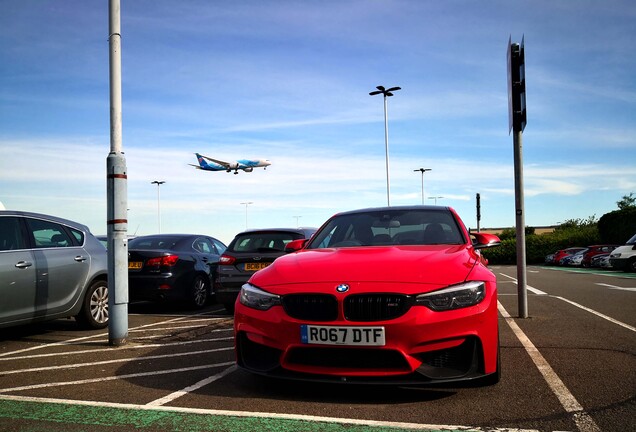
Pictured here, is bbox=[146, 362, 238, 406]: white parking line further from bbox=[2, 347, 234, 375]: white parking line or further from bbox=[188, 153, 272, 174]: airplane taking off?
bbox=[188, 153, 272, 174]: airplane taking off

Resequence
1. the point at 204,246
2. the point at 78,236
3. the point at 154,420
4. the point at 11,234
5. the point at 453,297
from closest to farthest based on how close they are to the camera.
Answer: the point at 154,420
the point at 453,297
the point at 11,234
the point at 78,236
the point at 204,246

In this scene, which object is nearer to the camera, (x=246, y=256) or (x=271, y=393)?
(x=271, y=393)

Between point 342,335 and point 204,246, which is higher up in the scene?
point 204,246

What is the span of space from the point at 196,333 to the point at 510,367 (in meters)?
4.04

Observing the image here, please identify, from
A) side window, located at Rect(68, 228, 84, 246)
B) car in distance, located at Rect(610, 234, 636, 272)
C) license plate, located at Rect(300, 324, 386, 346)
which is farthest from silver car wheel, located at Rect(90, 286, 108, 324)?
car in distance, located at Rect(610, 234, 636, 272)

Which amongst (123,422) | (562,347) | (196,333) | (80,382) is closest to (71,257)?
(196,333)

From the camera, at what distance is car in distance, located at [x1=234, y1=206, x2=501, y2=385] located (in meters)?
3.75

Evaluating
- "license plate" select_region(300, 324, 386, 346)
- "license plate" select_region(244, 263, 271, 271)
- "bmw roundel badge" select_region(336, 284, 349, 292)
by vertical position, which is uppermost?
"bmw roundel badge" select_region(336, 284, 349, 292)

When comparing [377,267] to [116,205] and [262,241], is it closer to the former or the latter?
[116,205]

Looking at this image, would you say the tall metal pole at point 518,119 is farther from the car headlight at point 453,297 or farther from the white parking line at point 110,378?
the white parking line at point 110,378

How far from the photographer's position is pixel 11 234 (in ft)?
21.6

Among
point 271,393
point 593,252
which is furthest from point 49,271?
point 593,252

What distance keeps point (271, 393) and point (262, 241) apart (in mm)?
5209

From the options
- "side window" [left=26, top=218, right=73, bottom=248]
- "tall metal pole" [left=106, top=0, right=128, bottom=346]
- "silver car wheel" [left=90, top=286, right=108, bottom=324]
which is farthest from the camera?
"silver car wheel" [left=90, top=286, right=108, bottom=324]
